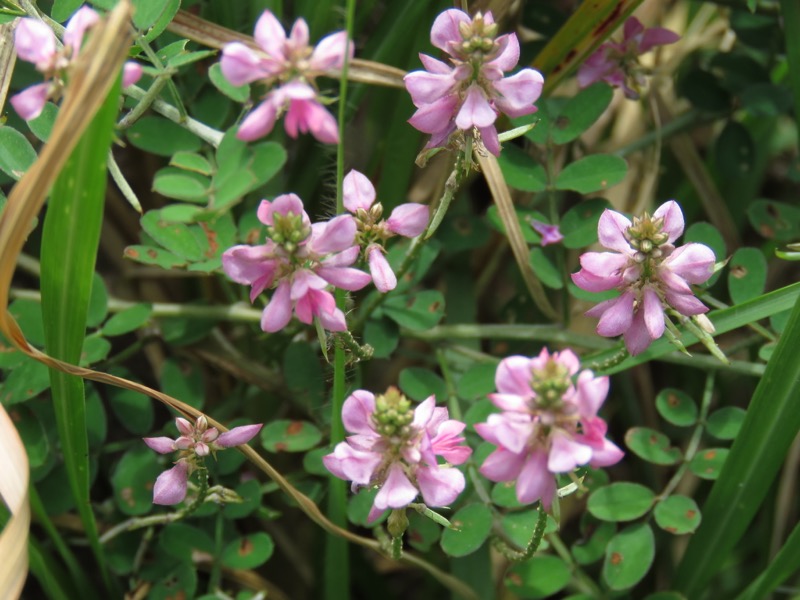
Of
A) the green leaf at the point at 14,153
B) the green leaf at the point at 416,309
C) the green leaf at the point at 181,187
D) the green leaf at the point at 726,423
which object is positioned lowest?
the green leaf at the point at 726,423

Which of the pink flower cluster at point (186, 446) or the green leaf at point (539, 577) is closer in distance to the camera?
the pink flower cluster at point (186, 446)

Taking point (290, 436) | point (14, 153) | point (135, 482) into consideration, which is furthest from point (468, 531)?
point (14, 153)

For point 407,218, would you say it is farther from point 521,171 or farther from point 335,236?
point 521,171

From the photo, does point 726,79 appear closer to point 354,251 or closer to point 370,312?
point 370,312

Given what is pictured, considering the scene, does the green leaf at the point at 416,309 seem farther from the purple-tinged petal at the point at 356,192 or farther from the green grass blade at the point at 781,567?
the green grass blade at the point at 781,567

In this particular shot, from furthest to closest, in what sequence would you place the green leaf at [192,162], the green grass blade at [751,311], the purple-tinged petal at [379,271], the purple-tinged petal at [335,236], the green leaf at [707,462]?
the green leaf at [707,462] → the green grass blade at [751,311] → the green leaf at [192,162] → the purple-tinged petal at [379,271] → the purple-tinged petal at [335,236]

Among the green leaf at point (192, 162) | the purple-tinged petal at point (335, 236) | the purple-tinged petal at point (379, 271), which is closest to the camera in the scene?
the purple-tinged petal at point (335, 236)

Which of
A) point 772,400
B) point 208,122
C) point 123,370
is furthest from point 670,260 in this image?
point 123,370

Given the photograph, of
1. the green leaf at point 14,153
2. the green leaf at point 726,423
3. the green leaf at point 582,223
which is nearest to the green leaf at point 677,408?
the green leaf at point 726,423
